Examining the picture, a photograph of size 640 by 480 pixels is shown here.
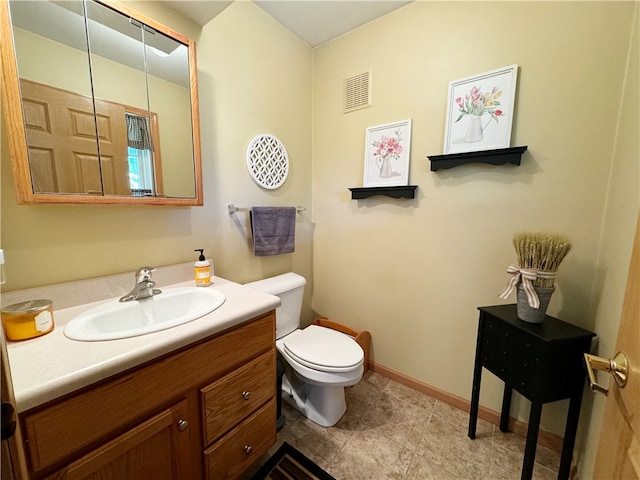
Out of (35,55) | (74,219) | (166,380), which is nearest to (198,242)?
(74,219)

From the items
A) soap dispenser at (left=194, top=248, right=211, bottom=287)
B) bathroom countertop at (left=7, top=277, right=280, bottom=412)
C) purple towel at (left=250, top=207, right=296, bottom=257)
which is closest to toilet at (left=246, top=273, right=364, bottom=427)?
purple towel at (left=250, top=207, right=296, bottom=257)

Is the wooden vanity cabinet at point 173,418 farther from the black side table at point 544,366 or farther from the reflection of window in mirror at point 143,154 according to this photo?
the black side table at point 544,366

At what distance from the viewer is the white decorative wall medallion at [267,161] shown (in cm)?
158

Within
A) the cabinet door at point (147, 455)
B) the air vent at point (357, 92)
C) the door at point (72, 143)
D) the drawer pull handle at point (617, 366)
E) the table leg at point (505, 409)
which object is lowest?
the table leg at point (505, 409)

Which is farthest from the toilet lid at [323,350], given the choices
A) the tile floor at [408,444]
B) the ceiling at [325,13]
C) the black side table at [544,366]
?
the ceiling at [325,13]

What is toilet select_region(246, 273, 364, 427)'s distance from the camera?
4.22ft

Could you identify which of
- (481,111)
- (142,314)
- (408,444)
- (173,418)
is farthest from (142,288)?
(481,111)

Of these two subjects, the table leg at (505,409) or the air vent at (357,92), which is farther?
the air vent at (357,92)

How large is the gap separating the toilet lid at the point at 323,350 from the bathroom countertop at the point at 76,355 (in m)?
0.54

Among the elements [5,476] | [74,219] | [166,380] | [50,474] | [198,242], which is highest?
[74,219]

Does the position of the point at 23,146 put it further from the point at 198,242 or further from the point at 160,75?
the point at 198,242

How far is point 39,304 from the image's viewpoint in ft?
2.58

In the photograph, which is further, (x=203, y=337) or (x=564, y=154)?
(x=564, y=154)

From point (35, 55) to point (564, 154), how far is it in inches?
81.3
